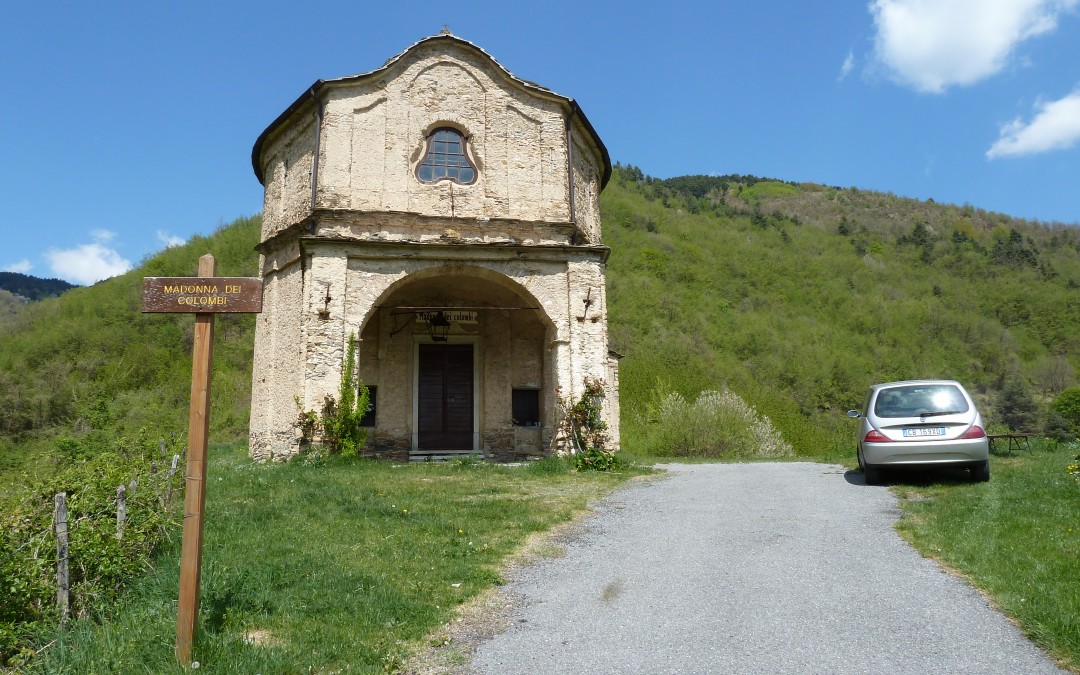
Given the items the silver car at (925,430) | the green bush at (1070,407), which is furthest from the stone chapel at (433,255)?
the green bush at (1070,407)

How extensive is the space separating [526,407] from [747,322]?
3887 centimetres

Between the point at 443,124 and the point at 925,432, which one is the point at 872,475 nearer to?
the point at 925,432

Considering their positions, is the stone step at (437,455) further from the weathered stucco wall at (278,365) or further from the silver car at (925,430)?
the silver car at (925,430)

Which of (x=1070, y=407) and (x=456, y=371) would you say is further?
(x=1070, y=407)

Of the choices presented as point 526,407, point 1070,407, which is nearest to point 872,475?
point 526,407

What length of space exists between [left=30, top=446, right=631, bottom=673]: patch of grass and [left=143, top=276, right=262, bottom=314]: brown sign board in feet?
6.50

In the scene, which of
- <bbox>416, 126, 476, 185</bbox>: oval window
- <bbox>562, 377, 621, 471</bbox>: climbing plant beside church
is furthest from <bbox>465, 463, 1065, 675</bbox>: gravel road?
<bbox>416, 126, 476, 185</bbox>: oval window

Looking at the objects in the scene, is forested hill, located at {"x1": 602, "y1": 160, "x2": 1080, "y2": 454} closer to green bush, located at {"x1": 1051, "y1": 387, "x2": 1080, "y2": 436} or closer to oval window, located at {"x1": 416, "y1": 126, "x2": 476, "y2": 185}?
green bush, located at {"x1": 1051, "y1": 387, "x2": 1080, "y2": 436}

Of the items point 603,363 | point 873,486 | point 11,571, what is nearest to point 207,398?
point 11,571

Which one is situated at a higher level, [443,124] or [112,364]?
[443,124]

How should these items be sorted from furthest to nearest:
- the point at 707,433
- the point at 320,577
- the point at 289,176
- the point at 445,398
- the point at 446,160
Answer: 1. the point at 707,433
2. the point at 445,398
3. the point at 289,176
4. the point at 446,160
5. the point at 320,577

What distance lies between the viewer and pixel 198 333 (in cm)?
439

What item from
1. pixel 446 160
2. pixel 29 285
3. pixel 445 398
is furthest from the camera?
pixel 29 285

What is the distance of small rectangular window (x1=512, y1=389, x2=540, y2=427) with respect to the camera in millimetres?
17922
